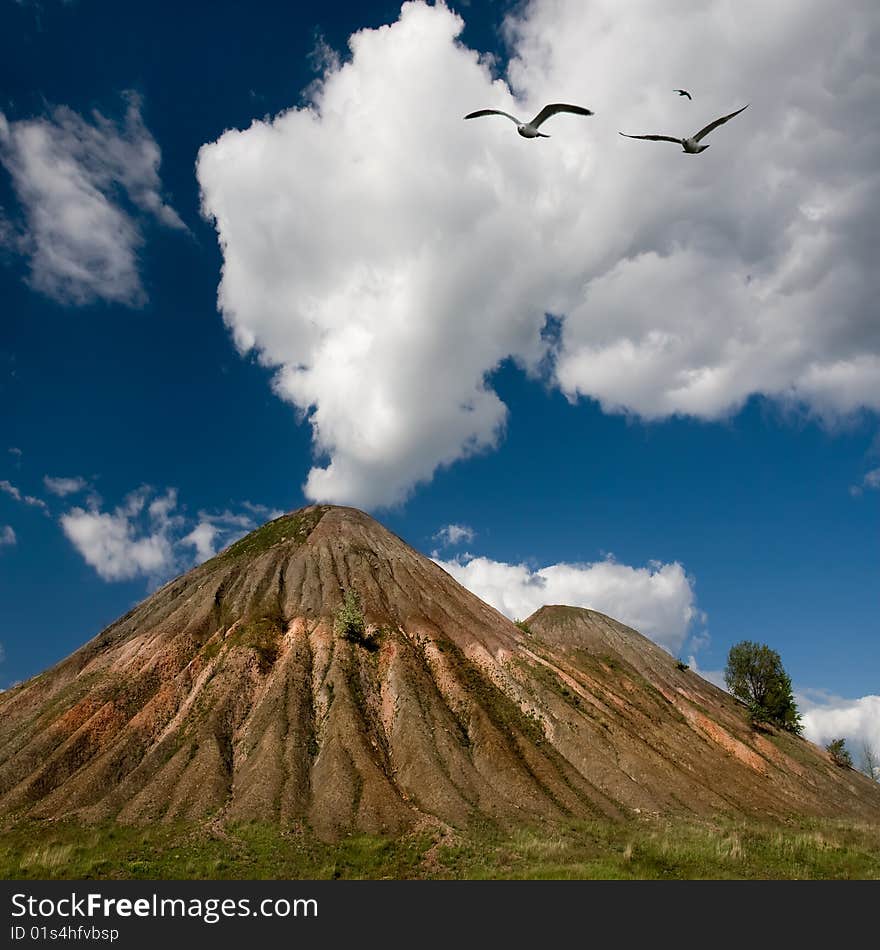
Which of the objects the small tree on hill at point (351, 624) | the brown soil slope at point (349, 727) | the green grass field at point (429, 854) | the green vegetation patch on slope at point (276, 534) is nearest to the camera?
the green grass field at point (429, 854)

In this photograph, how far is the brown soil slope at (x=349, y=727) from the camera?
4925 centimetres

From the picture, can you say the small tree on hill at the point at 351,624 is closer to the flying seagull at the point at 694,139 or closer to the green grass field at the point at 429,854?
the green grass field at the point at 429,854

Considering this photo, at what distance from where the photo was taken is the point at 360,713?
60.6 m

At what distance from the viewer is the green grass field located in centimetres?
3500

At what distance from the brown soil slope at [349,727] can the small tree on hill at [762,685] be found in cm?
701

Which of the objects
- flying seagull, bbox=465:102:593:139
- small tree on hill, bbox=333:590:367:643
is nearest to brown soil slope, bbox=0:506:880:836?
small tree on hill, bbox=333:590:367:643

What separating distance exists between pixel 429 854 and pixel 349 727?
65.6ft

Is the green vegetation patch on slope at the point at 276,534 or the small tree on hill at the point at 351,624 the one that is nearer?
the small tree on hill at the point at 351,624

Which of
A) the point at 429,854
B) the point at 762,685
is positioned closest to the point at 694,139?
the point at 429,854

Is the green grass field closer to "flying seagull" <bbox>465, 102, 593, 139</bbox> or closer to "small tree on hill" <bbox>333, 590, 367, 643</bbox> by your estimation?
"small tree on hill" <bbox>333, 590, 367, 643</bbox>

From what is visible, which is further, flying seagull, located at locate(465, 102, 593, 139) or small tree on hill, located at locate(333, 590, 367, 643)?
small tree on hill, located at locate(333, 590, 367, 643)

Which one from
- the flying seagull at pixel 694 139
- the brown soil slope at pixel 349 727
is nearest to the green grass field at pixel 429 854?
the brown soil slope at pixel 349 727

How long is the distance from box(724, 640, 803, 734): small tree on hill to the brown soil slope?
23.0 feet

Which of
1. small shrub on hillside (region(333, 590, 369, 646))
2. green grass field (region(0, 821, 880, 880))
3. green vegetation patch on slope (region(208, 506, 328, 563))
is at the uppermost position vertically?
green vegetation patch on slope (region(208, 506, 328, 563))
